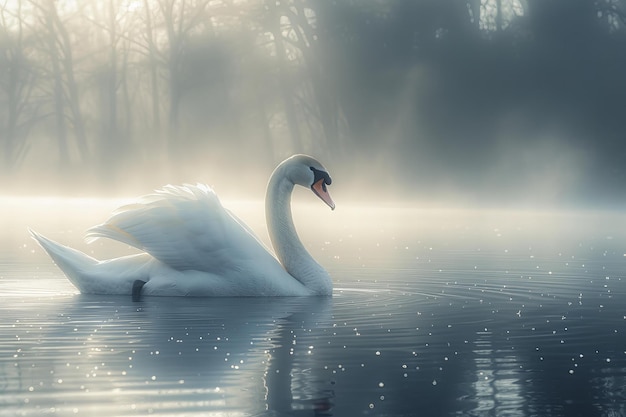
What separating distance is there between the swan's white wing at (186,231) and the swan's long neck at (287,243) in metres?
0.47

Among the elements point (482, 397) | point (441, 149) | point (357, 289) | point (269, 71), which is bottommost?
point (482, 397)

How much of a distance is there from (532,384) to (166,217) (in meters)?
5.31

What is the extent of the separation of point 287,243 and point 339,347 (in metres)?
4.01

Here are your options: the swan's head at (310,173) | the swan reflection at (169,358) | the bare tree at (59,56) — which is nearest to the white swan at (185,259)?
the swan reflection at (169,358)

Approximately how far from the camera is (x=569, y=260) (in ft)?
56.5

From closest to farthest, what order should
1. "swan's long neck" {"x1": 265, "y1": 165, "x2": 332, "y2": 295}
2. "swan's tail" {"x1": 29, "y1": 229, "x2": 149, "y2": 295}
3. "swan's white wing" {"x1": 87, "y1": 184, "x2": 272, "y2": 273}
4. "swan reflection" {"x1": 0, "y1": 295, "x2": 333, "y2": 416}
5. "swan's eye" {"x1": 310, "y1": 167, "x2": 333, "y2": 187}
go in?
"swan reflection" {"x1": 0, "y1": 295, "x2": 333, "y2": 416} < "swan's white wing" {"x1": 87, "y1": 184, "x2": 272, "y2": 273} < "swan's tail" {"x1": 29, "y1": 229, "x2": 149, "y2": 295} < "swan's long neck" {"x1": 265, "y1": 165, "x2": 332, "y2": 295} < "swan's eye" {"x1": 310, "y1": 167, "x2": 333, "y2": 187}

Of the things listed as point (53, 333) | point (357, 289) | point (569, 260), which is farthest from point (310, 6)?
point (53, 333)

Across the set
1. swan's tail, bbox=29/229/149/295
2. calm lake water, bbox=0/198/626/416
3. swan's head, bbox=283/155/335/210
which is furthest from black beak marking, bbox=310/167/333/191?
swan's tail, bbox=29/229/149/295

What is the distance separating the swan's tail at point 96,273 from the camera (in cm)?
1181

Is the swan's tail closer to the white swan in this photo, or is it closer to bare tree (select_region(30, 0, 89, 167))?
the white swan

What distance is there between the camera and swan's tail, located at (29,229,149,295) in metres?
11.8

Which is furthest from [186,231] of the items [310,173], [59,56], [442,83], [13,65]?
[13,65]

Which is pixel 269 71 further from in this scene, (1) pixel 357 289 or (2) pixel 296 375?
(2) pixel 296 375

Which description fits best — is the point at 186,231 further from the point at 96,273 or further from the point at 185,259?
the point at 96,273
